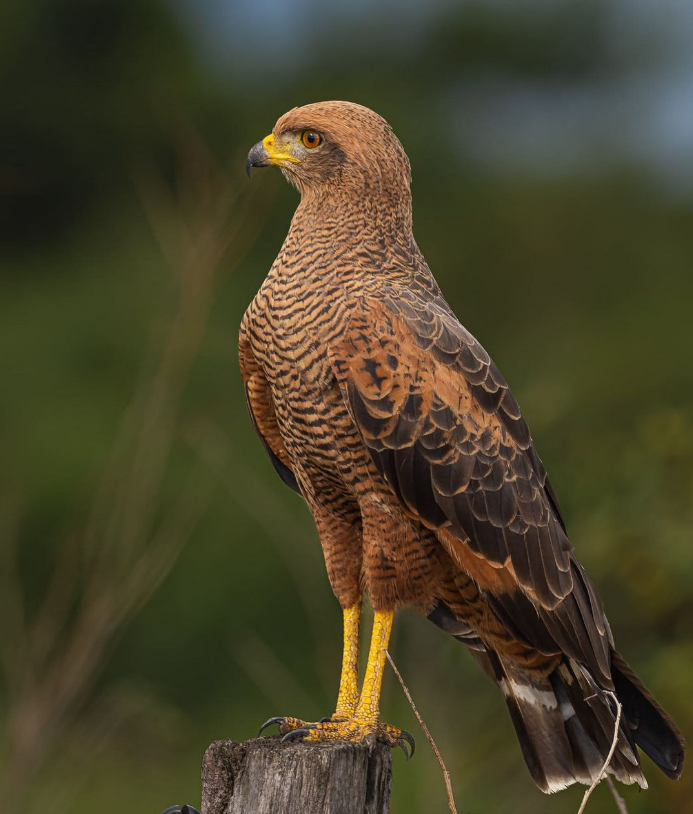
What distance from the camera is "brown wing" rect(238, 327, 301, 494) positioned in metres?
3.17

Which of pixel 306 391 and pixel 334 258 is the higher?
pixel 334 258

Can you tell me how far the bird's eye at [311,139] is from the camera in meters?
3.12

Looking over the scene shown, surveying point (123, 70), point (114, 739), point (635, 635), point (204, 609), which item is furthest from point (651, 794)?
point (123, 70)

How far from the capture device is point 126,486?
3570 millimetres

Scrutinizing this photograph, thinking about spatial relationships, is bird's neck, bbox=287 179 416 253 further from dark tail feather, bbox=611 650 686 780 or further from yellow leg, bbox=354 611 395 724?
dark tail feather, bbox=611 650 686 780

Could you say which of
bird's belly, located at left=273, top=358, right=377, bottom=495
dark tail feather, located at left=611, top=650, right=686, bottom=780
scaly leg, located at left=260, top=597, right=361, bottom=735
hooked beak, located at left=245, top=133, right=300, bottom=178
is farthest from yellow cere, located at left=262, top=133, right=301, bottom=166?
dark tail feather, located at left=611, top=650, right=686, bottom=780

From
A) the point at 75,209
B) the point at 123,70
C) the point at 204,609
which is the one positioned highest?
the point at 123,70

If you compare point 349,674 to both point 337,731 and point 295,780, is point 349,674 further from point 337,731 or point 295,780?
point 295,780

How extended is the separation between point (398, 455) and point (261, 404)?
51 cm

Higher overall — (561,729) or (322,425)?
(322,425)

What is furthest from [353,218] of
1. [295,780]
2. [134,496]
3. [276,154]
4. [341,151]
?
[295,780]

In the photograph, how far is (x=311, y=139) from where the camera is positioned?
3.13m

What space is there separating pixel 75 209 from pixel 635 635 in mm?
5657

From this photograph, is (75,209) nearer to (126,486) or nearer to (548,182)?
(548,182)
